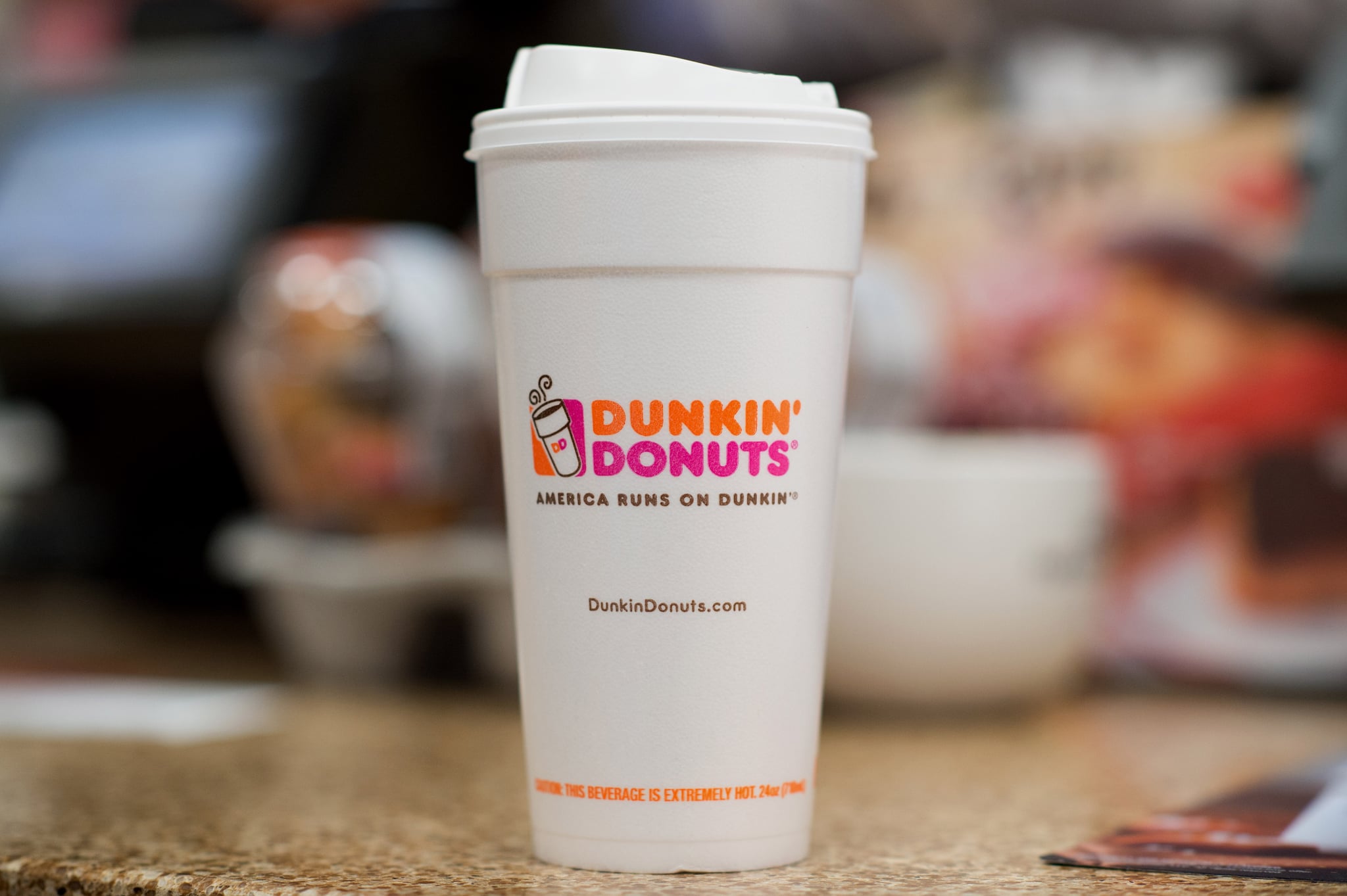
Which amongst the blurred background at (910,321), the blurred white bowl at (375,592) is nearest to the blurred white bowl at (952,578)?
the blurred background at (910,321)

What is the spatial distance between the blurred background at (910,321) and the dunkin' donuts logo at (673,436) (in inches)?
14.9

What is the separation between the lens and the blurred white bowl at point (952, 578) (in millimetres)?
878

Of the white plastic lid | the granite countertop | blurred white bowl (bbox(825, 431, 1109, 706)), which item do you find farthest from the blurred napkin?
the white plastic lid

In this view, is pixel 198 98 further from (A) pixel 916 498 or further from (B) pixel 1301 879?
(B) pixel 1301 879

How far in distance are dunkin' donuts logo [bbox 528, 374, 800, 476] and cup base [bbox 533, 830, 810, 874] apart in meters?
0.12

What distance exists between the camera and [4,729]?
87 cm

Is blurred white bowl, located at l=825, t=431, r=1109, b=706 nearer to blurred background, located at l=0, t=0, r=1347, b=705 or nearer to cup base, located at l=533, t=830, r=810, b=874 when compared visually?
blurred background, located at l=0, t=0, r=1347, b=705

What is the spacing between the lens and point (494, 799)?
0.67 m

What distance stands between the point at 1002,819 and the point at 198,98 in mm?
983

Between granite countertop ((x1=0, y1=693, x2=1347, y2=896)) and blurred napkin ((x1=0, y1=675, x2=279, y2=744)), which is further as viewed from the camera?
blurred napkin ((x1=0, y1=675, x2=279, y2=744))

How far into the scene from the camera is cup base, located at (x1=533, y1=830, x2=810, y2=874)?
514mm

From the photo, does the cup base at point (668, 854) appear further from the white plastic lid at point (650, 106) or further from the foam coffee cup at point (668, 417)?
the white plastic lid at point (650, 106)

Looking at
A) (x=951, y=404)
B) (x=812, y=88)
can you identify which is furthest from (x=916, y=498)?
(x=812, y=88)

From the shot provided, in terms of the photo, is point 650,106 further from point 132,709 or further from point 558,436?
point 132,709
